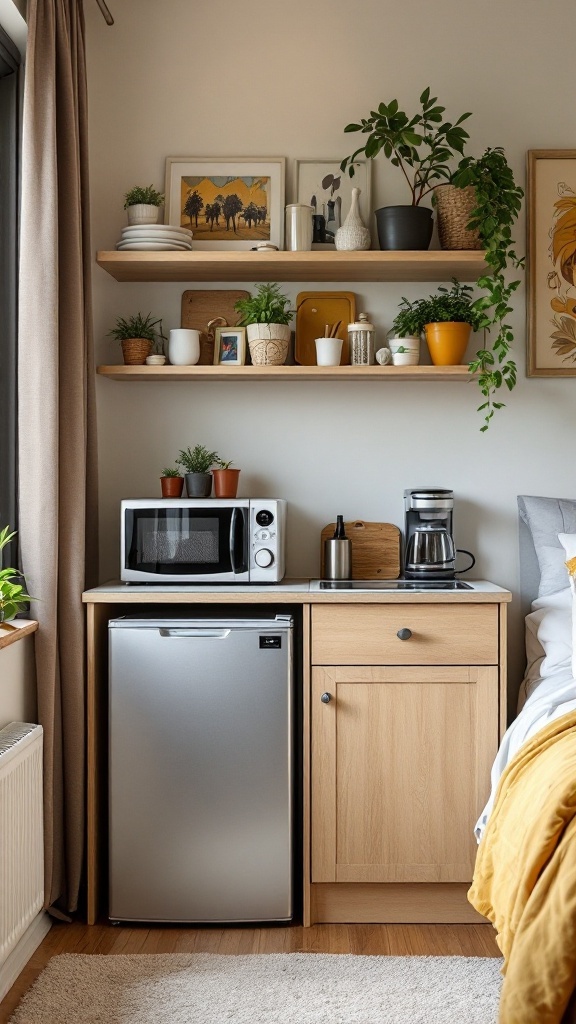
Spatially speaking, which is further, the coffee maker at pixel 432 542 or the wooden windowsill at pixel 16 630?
the coffee maker at pixel 432 542

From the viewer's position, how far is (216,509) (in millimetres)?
2586

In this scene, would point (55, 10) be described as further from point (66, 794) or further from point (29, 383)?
point (66, 794)

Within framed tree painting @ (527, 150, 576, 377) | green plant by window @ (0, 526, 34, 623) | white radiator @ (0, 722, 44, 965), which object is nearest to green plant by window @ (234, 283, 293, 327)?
framed tree painting @ (527, 150, 576, 377)

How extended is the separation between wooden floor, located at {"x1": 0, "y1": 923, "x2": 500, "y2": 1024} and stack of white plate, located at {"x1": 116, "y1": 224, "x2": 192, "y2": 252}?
194 cm

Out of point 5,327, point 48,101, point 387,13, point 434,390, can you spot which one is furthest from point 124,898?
point 387,13

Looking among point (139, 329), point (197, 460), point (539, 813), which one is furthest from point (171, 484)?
point (539, 813)

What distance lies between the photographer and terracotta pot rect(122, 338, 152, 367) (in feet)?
9.07

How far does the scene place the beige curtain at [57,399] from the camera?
2322mm

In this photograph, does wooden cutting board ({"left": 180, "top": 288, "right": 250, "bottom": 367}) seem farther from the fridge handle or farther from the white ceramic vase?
the fridge handle

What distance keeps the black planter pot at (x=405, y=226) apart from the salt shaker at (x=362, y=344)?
0.25 meters

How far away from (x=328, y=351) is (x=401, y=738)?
3.79 ft

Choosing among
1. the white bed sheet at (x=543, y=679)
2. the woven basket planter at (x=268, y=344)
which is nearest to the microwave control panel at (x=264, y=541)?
the woven basket planter at (x=268, y=344)

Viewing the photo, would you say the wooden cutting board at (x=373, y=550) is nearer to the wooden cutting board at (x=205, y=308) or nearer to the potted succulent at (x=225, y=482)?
the potted succulent at (x=225, y=482)

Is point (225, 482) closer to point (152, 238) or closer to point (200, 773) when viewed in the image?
point (152, 238)
